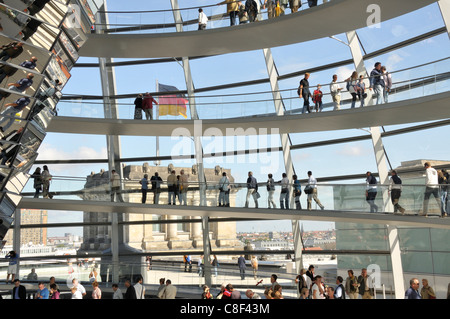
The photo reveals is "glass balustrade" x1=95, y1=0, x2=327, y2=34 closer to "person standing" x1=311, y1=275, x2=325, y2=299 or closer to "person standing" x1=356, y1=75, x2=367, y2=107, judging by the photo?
"person standing" x1=356, y1=75, x2=367, y2=107

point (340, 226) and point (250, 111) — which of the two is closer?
point (250, 111)

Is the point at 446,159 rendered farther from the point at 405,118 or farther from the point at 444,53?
the point at 444,53

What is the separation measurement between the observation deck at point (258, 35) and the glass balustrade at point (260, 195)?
5.78 meters

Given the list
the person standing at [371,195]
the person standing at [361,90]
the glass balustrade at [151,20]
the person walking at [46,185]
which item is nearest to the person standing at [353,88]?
the person standing at [361,90]

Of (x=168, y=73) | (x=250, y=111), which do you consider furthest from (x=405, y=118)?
(x=168, y=73)

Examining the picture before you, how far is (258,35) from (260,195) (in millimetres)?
6453

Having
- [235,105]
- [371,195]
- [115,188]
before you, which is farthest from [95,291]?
[235,105]

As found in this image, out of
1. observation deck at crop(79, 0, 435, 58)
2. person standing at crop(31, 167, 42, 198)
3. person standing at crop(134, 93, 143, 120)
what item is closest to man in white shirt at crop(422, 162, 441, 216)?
observation deck at crop(79, 0, 435, 58)

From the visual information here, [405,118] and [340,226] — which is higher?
[405,118]

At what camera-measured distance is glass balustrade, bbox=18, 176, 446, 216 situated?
1844 centimetres

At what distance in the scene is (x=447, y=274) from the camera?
20906 millimetres

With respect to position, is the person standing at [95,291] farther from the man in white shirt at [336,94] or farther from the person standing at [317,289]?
the man in white shirt at [336,94]

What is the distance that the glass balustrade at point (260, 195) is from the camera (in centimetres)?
1844
